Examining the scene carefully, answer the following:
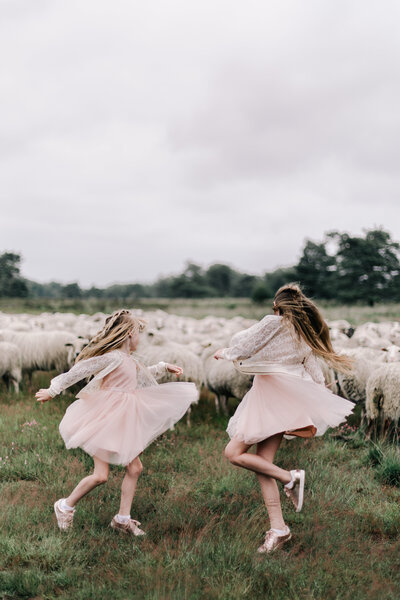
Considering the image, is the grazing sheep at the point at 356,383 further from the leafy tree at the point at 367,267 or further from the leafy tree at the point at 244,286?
the leafy tree at the point at 244,286

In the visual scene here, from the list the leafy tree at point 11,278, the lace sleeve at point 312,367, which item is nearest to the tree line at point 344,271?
the leafy tree at point 11,278

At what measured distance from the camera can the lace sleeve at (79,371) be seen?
13.4ft

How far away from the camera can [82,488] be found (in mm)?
4094

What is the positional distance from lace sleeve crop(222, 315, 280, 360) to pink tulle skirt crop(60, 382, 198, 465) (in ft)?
2.47

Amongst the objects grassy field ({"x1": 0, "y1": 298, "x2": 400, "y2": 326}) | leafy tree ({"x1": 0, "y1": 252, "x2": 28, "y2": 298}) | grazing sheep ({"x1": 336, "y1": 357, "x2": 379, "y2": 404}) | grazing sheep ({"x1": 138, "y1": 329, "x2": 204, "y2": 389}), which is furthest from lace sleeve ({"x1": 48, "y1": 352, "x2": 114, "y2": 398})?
leafy tree ({"x1": 0, "y1": 252, "x2": 28, "y2": 298})

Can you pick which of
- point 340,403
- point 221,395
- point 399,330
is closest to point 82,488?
point 340,403

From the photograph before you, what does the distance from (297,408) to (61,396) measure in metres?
6.79

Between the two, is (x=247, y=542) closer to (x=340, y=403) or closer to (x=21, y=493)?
(x=340, y=403)

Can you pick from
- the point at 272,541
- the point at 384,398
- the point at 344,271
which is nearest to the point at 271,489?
the point at 272,541

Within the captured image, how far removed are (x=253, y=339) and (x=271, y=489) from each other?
122cm

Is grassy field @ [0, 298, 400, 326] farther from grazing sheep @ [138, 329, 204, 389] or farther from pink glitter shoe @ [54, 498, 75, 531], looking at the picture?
pink glitter shoe @ [54, 498, 75, 531]

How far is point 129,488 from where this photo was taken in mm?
4180

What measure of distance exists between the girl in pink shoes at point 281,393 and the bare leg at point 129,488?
83 cm

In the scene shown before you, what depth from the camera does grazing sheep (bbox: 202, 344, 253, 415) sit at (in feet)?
29.7
